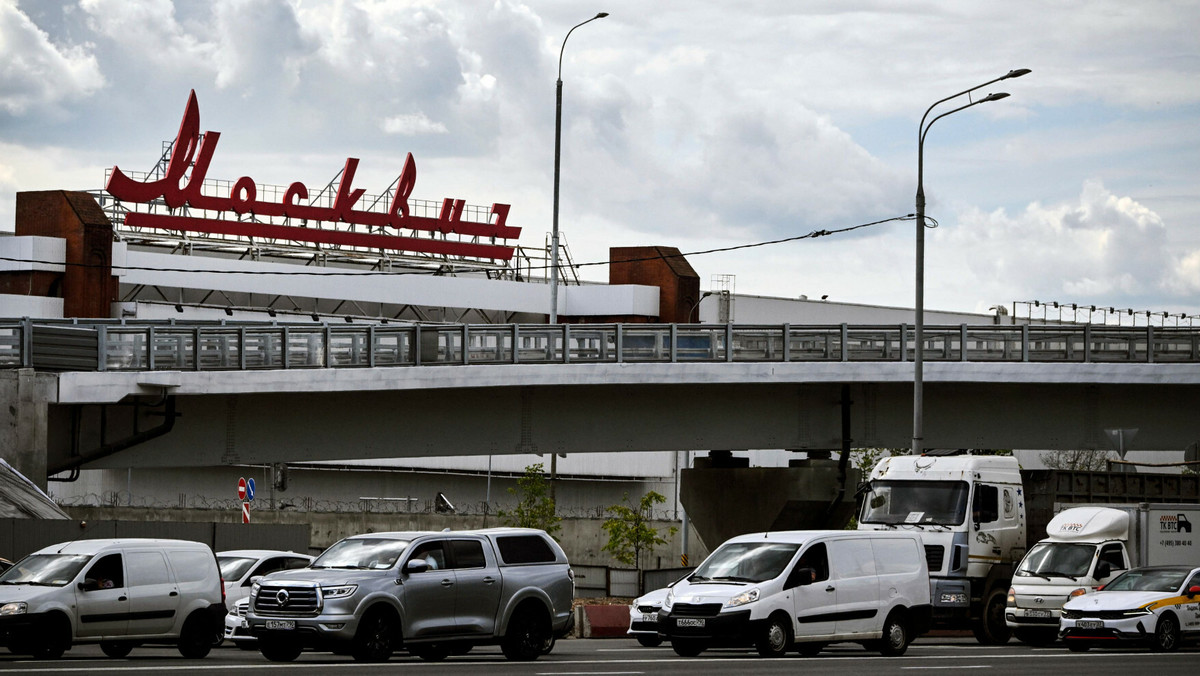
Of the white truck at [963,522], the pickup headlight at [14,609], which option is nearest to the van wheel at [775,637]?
the white truck at [963,522]

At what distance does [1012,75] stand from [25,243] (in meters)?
40.6

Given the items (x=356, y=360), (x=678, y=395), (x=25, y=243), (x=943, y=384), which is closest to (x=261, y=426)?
(x=356, y=360)

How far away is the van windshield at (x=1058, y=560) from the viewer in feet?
85.5

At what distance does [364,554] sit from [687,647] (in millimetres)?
4611

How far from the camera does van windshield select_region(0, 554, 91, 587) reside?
19.2 meters

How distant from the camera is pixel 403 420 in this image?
3588 cm

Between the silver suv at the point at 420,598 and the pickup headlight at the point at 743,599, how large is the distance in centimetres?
218

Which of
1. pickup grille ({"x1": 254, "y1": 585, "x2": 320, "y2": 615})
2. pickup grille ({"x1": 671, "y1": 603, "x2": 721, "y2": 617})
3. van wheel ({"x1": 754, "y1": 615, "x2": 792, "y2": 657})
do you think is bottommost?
van wheel ({"x1": 754, "y1": 615, "x2": 792, "y2": 657})

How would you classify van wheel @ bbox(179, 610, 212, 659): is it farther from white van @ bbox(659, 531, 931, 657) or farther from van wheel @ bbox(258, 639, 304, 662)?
white van @ bbox(659, 531, 931, 657)

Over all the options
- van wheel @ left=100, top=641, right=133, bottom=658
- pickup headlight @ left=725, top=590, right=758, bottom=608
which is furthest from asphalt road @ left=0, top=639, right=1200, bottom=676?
pickup headlight @ left=725, top=590, right=758, bottom=608

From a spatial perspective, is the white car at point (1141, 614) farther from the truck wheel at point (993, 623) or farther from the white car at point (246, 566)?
the white car at point (246, 566)

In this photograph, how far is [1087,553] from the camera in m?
26.5

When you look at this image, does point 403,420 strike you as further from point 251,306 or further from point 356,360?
point 251,306

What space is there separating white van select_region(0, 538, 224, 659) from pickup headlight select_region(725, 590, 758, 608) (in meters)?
6.65
